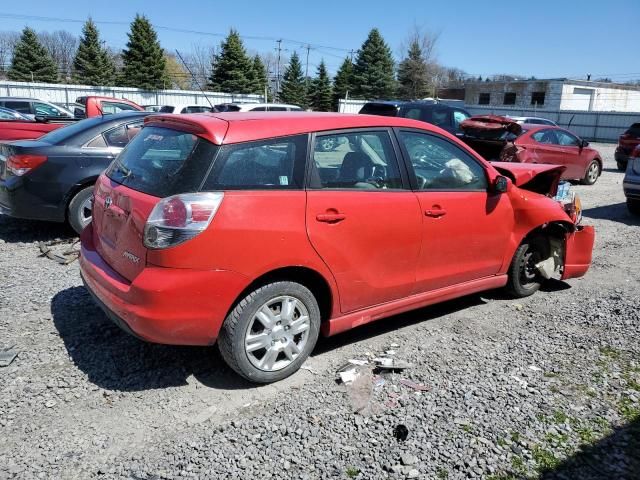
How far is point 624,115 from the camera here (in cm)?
3384

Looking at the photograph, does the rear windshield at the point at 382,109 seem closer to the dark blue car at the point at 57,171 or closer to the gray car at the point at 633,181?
the gray car at the point at 633,181

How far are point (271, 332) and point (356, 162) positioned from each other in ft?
4.44

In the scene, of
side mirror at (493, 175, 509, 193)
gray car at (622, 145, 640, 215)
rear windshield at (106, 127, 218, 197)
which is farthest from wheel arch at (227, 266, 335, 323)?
gray car at (622, 145, 640, 215)

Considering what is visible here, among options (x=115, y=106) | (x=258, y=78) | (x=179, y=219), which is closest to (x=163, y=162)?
(x=179, y=219)

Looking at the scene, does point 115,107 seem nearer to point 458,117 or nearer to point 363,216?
point 458,117

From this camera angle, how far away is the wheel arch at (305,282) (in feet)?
10.6

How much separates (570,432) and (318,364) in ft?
5.46

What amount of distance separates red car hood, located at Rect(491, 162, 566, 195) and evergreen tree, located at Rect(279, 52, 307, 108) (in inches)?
2041

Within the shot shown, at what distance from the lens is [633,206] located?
31.3 ft

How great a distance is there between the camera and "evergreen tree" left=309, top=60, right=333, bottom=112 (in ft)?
184

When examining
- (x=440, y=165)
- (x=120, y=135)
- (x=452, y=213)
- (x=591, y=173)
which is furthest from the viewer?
(x=591, y=173)

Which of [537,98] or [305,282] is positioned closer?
[305,282]

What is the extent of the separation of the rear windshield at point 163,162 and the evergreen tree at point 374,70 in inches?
2105

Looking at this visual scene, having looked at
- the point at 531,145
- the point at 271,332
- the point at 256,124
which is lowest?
the point at 271,332
